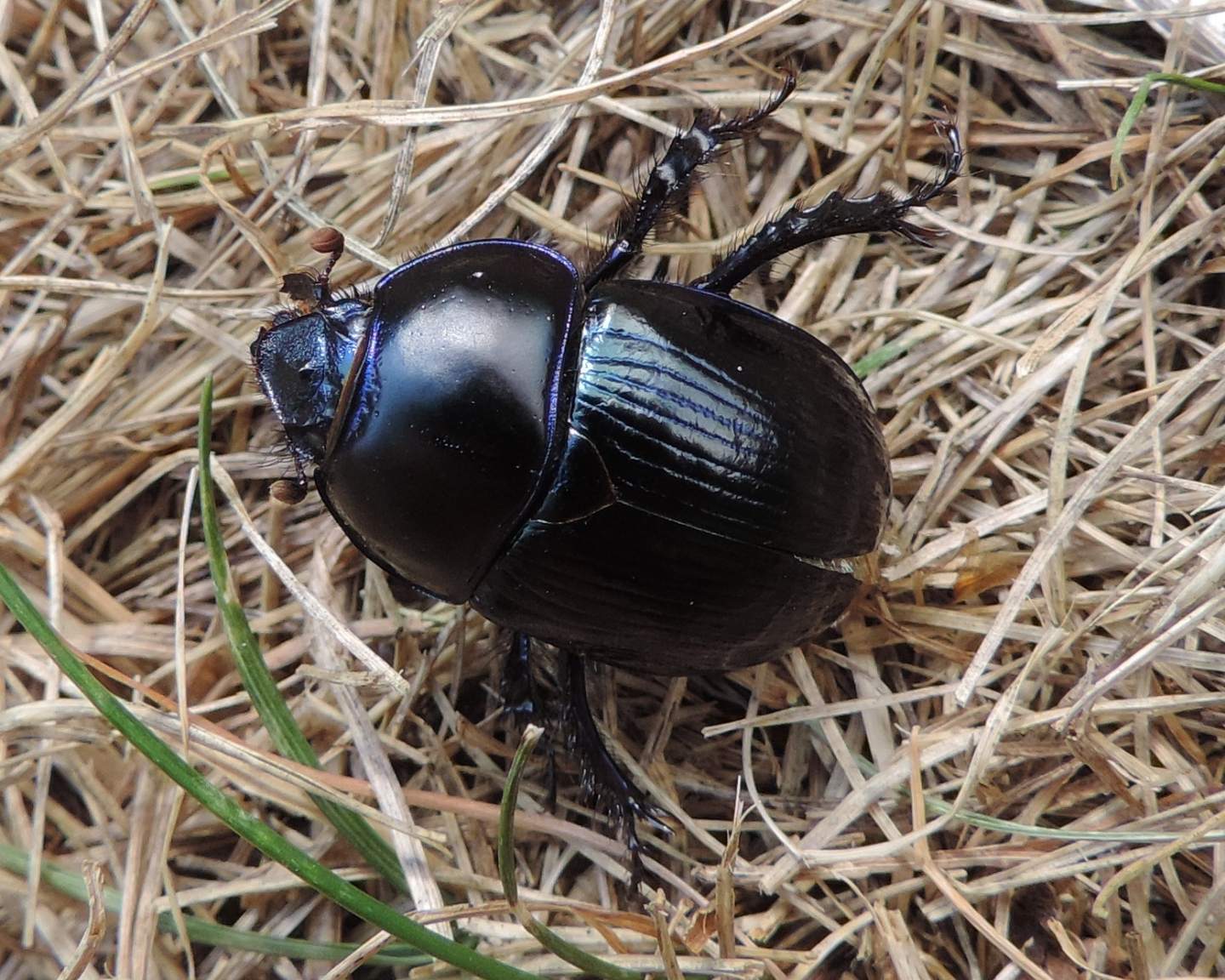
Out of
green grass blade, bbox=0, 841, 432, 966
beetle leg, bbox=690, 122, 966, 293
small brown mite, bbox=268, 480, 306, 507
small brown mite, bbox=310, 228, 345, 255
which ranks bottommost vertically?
green grass blade, bbox=0, 841, 432, 966

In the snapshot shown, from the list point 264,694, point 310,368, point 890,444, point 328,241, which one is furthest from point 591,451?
point 264,694

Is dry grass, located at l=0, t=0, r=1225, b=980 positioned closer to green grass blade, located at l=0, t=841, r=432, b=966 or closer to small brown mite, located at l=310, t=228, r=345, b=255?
green grass blade, located at l=0, t=841, r=432, b=966

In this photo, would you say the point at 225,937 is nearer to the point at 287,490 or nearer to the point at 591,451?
the point at 287,490

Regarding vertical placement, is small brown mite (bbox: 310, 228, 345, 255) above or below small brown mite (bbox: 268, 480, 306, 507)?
above

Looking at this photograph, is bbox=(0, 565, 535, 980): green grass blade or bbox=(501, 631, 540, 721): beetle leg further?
bbox=(501, 631, 540, 721): beetle leg

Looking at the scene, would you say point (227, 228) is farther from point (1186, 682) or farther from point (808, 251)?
point (1186, 682)

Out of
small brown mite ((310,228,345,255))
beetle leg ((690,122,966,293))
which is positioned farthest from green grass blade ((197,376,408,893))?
beetle leg ((690,122,966,293))

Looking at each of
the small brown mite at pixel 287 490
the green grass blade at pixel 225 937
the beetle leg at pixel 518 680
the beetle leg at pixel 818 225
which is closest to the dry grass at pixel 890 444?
the green grass blade at pixel 225 937

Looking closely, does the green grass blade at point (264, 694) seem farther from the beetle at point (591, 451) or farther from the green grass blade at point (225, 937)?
the beetle at point (591, 451)
